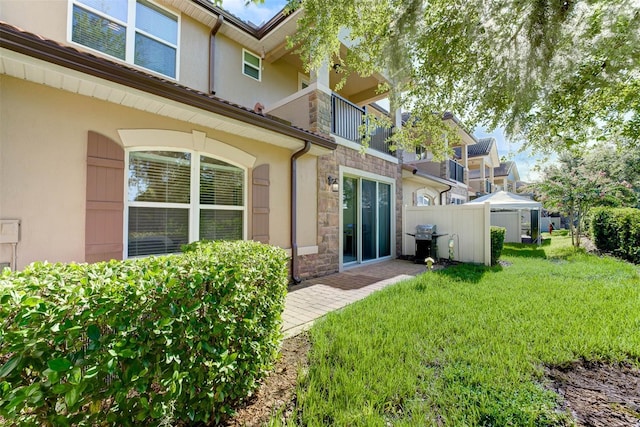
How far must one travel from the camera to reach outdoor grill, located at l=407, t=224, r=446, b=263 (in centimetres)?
909

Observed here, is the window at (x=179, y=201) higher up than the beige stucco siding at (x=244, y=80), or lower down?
lower down

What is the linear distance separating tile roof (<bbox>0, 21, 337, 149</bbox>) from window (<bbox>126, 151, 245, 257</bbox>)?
1.06m

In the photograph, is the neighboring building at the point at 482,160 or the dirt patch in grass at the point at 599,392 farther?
the neighboring building at the point at 482,160

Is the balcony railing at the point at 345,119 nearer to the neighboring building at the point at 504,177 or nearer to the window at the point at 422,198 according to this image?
the window at the point at 422,198

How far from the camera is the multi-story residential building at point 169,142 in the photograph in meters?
3.40

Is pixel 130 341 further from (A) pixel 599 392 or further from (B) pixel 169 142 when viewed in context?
(A) pixel 599 392

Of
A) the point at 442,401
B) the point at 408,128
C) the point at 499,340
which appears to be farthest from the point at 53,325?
the point at 408,128

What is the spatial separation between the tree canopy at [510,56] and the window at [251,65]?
446 cm

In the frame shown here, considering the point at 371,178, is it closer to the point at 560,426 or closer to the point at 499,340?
the point at 499,340

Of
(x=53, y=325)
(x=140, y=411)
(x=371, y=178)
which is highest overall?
(x=371, y=178)

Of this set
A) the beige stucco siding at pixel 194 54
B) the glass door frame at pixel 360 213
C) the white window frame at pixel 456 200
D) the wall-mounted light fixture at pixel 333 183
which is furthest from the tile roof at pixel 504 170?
the beige stucco siding at pixel 194 54

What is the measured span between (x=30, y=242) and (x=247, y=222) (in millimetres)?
3102

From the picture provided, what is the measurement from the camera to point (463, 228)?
29.5 ft

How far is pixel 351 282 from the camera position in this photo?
661cm
